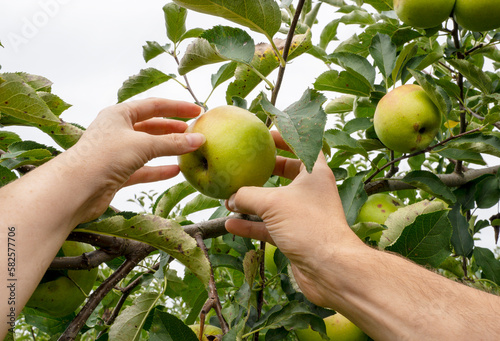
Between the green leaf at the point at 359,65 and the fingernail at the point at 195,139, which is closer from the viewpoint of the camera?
the fingernail at the point at 195,139

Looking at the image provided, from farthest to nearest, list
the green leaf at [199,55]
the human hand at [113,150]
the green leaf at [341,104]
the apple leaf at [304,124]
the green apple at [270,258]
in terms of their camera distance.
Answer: the green leaf at [341,104] → the green apple at [270,258] → the green leaf at [199,55] → the human hand at [113,150] → the apple leaf at [304,124]

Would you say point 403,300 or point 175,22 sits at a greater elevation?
point 175,22

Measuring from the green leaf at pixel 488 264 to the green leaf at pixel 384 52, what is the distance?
26.0 inches

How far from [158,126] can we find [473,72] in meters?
1.00

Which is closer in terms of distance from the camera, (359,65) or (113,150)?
(113,150)

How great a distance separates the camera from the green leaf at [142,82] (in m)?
1.32

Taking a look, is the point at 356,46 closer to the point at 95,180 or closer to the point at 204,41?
the point at 204,41

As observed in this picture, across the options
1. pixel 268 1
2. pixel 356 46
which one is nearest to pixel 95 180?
pixel 268 1

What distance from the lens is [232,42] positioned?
107 centimetres

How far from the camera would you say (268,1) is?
1.00 m

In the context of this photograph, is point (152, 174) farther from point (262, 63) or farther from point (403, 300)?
point (403, 300)

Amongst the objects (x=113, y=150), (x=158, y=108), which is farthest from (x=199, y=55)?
(x=113, y=150)

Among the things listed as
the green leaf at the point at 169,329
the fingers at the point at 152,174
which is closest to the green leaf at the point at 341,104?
the fingers at the point at 152,174

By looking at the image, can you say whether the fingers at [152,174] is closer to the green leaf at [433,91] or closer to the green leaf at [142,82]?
the green leaf at [142,82]
